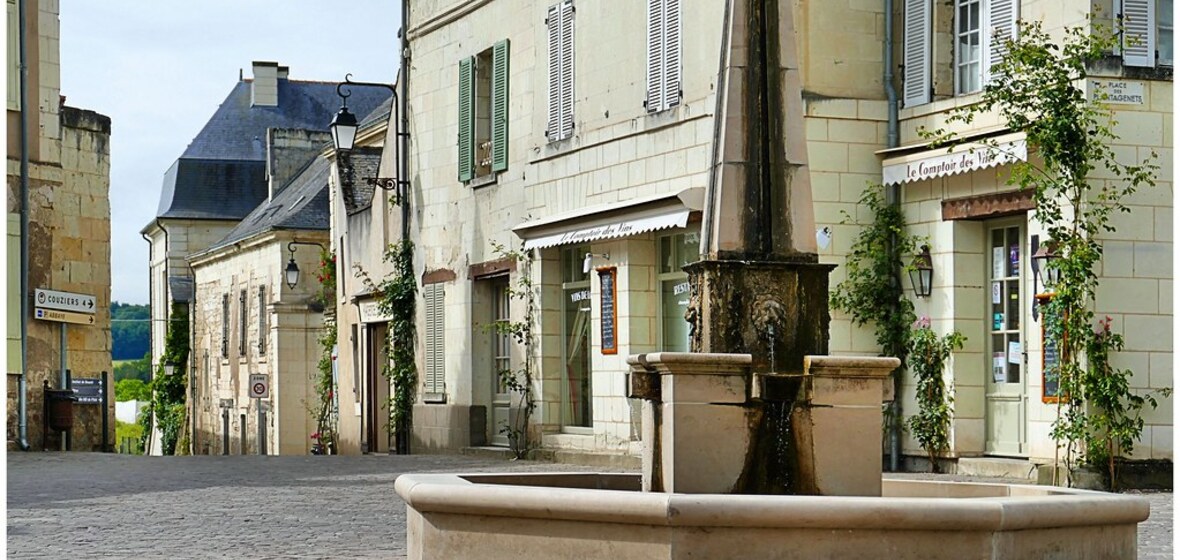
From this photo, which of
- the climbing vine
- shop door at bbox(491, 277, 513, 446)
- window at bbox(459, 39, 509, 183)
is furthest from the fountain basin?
the climbing vine

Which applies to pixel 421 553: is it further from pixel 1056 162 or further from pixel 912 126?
pixel 912 126

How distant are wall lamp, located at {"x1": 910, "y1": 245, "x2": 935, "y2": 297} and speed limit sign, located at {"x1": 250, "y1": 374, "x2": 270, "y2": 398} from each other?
22544 mm

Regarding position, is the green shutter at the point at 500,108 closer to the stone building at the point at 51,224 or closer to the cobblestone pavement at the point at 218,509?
the cobblestone pavement at the point at 218,509

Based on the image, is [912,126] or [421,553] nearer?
[421,553]

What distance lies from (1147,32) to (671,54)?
5204 mm

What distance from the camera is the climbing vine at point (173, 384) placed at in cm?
5181

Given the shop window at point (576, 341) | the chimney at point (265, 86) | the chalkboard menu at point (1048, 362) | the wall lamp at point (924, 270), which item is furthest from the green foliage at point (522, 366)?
the chimney at point (265, 86)

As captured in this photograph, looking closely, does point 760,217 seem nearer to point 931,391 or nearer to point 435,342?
point 931,391

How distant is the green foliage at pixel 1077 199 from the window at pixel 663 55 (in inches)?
171

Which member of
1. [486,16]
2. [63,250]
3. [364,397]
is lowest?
[364,397]

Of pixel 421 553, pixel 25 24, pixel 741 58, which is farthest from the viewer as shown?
pixel 25 24

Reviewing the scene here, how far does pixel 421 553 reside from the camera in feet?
29.7

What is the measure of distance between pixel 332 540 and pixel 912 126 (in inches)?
318

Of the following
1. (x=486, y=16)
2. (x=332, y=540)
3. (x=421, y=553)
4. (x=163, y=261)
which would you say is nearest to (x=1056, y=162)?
(x=332, y=540)
